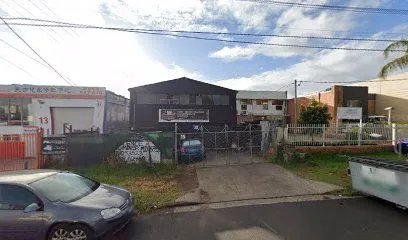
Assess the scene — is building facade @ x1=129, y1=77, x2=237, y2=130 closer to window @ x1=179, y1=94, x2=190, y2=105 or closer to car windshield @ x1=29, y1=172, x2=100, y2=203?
window @ x1=179, y1=94, x2=190, y2=105

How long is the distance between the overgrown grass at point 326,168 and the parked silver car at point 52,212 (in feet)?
21.7

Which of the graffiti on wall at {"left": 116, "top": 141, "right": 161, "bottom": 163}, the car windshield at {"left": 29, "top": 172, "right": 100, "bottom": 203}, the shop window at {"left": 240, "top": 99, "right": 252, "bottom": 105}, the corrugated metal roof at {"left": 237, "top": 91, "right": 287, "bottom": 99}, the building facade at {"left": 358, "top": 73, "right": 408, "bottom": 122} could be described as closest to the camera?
the car windshield at {"left": 29, "top": 172, "right": 100, "bottom": 203}

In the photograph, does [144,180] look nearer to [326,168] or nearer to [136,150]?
[136,150]

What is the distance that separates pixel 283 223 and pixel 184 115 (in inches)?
648

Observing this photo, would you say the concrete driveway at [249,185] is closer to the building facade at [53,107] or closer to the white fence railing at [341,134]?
the white fence railing at [341,134]

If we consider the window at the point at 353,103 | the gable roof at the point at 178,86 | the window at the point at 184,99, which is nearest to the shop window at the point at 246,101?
the window at the point at 353,103

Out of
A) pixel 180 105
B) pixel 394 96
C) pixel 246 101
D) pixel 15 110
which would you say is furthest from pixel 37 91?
pixel 394 96

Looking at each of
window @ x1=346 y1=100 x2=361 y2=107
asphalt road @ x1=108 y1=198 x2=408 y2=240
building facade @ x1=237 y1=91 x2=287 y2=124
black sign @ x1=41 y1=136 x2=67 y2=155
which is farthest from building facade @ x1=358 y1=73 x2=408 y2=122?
black sign @ x1=41 y1=136 x2=67 y2=155

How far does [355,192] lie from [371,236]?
3253mm

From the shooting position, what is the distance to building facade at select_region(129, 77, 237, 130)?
2181 cm

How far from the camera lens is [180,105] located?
22.2m

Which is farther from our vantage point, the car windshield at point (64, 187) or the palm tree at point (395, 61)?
the palm tree at point (395, 61)

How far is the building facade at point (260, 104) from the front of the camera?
1651 inches

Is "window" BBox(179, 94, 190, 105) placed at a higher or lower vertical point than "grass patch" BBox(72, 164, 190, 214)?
higher
